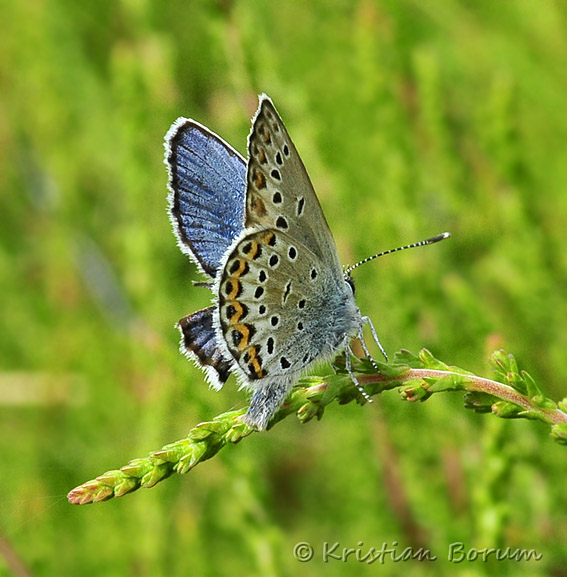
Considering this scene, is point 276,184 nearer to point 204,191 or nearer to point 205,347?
point 204,191

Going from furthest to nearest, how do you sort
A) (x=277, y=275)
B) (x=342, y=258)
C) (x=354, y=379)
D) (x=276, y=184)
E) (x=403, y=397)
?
(x=342, y=258) < (x=277, y=275) < (x=276, y=184) < (x=354, y=379) < (x=403, y=397)

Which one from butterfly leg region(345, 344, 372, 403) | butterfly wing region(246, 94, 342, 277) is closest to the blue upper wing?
butterfly wing region(246, 94, 342, 277)

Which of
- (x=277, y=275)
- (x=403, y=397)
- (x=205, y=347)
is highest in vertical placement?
(x=277, y=275)

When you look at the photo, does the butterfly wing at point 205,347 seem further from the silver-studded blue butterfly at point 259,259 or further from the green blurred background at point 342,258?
the green blurred background at point 342,258

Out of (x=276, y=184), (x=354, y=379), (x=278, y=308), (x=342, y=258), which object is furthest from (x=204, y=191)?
(x=342, y=258)

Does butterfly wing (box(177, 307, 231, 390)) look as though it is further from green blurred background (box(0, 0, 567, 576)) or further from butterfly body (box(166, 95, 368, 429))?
green blurred background (box(0, 0, 567, 576))

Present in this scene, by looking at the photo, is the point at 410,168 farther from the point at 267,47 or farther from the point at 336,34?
the point at 336,34

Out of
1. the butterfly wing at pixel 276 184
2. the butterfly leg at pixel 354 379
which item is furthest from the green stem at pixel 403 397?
the butterfly wing at pixel 276 184

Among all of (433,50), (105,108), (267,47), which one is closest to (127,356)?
(105,108)
